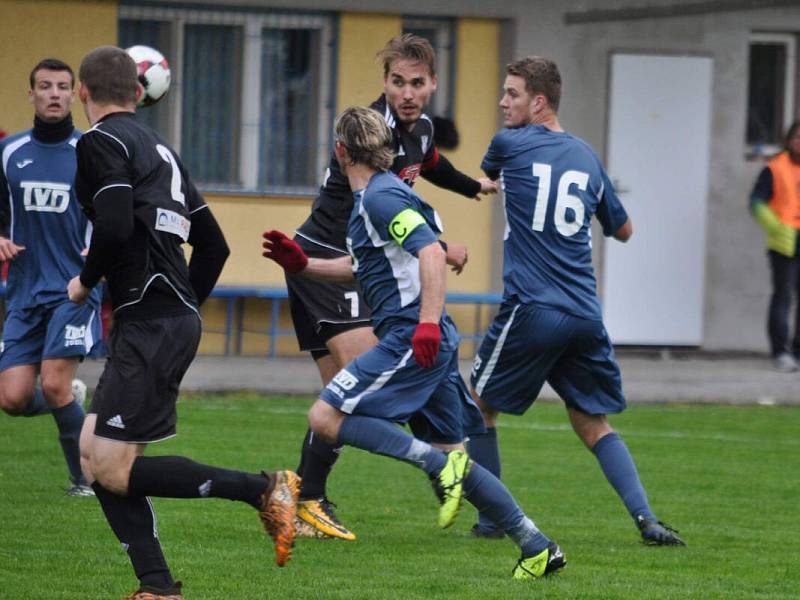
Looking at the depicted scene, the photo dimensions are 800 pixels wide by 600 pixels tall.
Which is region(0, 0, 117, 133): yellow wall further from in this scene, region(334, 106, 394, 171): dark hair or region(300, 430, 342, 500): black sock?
region(334, 106, 394, 171): dark hair

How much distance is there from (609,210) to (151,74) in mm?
2355

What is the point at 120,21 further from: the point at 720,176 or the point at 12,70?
the point at 720,176

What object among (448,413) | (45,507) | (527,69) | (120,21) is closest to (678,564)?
(448,413)

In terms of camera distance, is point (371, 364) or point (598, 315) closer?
point (371, 364)

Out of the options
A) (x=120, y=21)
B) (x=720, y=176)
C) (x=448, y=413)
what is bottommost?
(x=448, y=413)

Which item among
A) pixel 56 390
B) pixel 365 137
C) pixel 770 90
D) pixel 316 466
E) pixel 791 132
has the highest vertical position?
pixel 770 90

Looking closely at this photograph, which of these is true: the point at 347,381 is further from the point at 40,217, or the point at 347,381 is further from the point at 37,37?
the point at 37,37

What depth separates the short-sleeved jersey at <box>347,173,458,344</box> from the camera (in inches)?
248

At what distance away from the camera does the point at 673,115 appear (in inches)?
648

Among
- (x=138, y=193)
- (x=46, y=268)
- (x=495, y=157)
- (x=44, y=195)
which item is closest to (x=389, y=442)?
(x=138, y=193)

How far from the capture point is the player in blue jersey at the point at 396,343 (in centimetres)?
625

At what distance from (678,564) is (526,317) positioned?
1261mm

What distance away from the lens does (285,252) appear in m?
6.56

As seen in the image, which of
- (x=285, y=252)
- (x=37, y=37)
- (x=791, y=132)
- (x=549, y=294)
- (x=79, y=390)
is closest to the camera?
(x=285, y=252)
